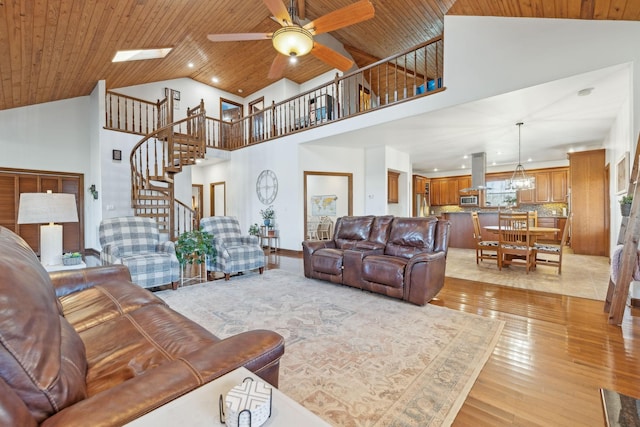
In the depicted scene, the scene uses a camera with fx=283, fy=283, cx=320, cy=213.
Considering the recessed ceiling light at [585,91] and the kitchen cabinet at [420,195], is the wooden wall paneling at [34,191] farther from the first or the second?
the recessed ceiling light at [585,91]

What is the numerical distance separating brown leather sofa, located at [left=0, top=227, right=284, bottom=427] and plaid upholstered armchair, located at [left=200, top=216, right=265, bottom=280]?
2690mm

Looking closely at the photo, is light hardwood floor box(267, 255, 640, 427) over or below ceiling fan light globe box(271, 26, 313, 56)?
below

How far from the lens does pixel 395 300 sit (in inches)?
132

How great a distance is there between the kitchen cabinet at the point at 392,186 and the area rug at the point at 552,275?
7.33 feet

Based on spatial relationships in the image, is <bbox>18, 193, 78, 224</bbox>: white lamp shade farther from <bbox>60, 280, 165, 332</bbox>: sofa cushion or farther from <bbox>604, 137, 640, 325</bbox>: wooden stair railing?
<bbox>604, 137, 640, 325</bbox>: wooden stair railing

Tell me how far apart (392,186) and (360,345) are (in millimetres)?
5764

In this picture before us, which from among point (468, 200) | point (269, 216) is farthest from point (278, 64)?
point (468, 200)

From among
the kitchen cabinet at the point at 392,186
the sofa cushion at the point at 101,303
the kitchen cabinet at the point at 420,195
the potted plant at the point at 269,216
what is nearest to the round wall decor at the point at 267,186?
the potted plant at the point at 269,216

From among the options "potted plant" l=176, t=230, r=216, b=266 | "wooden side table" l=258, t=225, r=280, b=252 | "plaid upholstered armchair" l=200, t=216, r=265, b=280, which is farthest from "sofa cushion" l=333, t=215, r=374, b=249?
"wooden side table" l=258, t=225, r=280, b=252

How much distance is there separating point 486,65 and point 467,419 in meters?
4.14

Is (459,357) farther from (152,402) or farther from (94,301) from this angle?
(94,301)

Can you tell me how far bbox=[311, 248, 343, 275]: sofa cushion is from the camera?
387cm

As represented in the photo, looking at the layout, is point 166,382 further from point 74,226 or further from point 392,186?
point 74,226

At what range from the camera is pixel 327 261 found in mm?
3977
